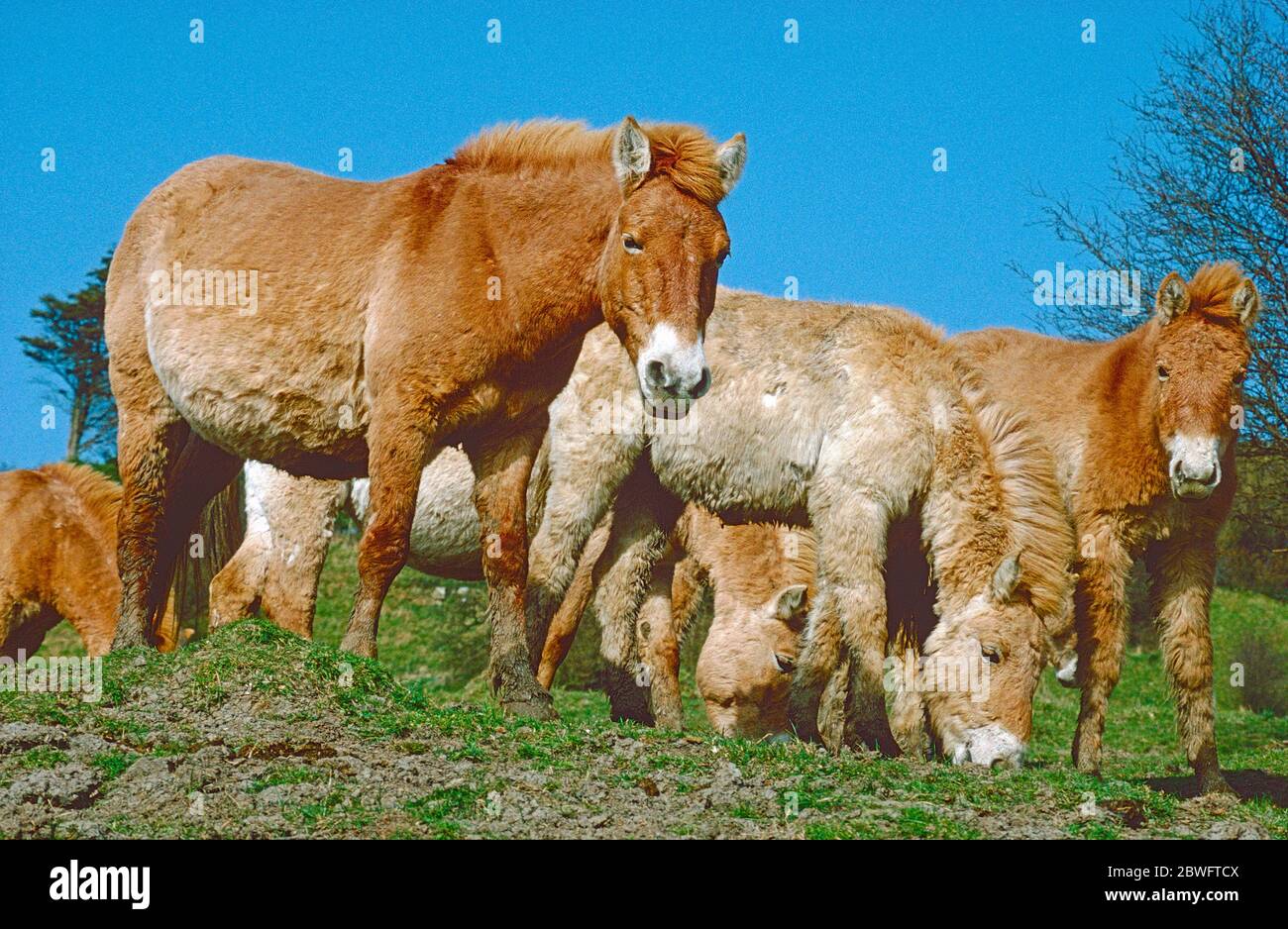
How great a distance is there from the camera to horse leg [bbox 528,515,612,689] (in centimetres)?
1043

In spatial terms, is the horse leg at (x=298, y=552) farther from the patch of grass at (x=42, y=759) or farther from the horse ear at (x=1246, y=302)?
the horse ear at (x=1246, y=302)

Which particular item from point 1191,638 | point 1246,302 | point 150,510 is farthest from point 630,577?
point 1246,302

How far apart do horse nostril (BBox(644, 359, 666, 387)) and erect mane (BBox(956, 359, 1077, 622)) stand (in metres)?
3.11

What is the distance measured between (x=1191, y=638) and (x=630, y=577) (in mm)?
4010

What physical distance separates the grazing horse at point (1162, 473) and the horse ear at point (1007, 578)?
1.21m

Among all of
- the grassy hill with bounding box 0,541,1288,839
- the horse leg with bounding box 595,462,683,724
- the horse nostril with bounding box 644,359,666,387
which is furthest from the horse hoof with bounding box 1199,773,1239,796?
the horse nostril with bounding box 644,359,666,387

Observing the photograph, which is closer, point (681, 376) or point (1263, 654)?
point (681, 376)

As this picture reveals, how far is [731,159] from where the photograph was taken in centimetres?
746

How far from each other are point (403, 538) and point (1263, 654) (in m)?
14.5

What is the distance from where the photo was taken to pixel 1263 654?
18.3 m

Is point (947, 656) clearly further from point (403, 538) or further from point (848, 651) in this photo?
point (403, 538)

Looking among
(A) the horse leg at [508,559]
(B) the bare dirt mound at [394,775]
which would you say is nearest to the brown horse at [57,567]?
(B) the bare dirt mound at [394,775]

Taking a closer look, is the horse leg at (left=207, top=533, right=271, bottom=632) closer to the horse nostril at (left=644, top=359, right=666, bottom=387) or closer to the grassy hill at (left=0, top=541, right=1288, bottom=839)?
the grassy hill at (left=0, top=541, right=1288, bottom=839)
